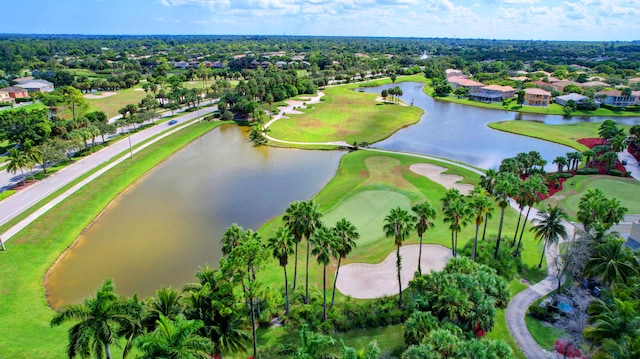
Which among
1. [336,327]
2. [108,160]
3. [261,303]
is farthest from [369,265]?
[108,160]

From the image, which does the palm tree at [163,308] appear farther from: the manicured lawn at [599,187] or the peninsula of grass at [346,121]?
the peninsula of grass at [346,121]

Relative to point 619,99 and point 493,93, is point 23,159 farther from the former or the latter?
point 619,99

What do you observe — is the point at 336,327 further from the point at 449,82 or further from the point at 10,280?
the point at 449,82

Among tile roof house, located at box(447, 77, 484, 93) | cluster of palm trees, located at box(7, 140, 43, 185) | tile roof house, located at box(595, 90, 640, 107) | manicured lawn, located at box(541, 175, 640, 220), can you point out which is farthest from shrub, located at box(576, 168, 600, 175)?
cluster of palm trees, located at box(7, 140, 43, 185)

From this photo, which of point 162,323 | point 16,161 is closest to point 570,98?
point 162,323

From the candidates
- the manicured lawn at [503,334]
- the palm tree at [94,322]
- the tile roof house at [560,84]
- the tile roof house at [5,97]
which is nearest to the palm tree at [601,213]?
the manicured lawn at [503,334]

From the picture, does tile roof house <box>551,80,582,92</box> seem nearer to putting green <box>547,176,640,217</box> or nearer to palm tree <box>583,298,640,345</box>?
putting green <box>547,176,640,217</box>

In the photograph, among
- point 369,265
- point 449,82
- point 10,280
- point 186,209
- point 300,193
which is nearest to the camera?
point 10,280
